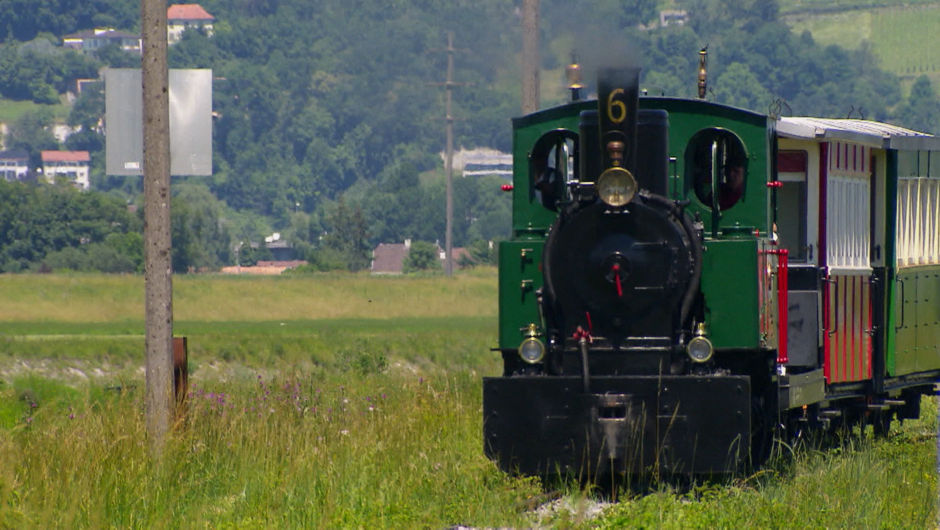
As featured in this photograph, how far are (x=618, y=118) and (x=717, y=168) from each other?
132 cm

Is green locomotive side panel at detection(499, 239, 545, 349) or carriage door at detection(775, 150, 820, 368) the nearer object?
green locomotive side panel at detection(499, 239, 545, 349)

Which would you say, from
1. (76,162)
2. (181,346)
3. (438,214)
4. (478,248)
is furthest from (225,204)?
(181,346)

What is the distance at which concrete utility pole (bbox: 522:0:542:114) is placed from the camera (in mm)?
17641

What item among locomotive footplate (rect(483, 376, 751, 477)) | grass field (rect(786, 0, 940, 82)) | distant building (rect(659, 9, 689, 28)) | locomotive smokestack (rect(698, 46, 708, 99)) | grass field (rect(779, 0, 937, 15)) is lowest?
locomotive footplate (rect(483, 376, 751, 477))

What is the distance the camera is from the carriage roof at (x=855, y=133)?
12.4m

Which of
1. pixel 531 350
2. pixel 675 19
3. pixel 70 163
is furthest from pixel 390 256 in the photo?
pixel 531 350

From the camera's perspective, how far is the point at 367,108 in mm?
168625

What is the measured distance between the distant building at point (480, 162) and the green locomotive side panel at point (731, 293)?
132623 mm

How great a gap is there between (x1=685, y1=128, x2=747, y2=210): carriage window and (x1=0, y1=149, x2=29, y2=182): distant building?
6790 inches

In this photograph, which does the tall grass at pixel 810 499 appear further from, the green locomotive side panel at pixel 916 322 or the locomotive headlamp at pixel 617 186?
the green locomotive side panel at pixel 916 322

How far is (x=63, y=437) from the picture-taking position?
455 inches

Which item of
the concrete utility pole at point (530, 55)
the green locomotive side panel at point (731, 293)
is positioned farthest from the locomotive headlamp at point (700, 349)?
the concrete utility pole at point (530, 55)

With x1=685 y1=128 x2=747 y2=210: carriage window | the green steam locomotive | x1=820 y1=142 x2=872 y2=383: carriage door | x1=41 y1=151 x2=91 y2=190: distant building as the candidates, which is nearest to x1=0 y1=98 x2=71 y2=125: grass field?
x1=41 y1=151 x2=91 y2=190: distant building

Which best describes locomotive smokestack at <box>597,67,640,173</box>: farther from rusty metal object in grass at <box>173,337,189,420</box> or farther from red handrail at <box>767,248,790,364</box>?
rusty metal object in grass at <box>173,337,189,420</box>
